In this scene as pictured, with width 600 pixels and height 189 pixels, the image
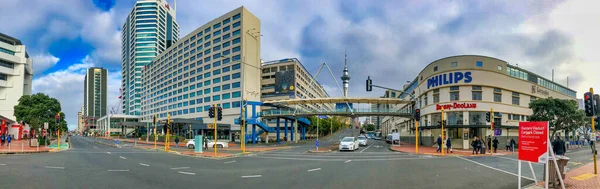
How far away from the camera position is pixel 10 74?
218ft

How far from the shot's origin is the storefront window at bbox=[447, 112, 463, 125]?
39.1 meters

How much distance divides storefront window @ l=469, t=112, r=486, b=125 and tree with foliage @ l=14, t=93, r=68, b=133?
2448 inches

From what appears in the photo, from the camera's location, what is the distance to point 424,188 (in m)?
10.9

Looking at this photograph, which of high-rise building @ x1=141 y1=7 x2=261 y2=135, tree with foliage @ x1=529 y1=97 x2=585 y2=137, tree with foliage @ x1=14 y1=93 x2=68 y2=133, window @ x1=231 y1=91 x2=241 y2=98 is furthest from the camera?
high-rise building @ x1=141 y1=7 x2=261 y2=135

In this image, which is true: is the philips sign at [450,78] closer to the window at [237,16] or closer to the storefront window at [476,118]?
the storefront window at [476,118]

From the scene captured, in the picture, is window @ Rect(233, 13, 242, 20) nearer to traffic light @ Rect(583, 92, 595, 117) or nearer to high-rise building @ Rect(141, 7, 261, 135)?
high-rise building @ Rect(141, 7, 261, 135)

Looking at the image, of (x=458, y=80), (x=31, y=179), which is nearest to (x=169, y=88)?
(x=458, y=80)

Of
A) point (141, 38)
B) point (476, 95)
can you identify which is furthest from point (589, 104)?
point (141, 38)

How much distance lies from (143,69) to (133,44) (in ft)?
58.1

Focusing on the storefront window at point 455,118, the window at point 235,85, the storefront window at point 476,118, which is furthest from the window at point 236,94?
the storefront window at point 476,118

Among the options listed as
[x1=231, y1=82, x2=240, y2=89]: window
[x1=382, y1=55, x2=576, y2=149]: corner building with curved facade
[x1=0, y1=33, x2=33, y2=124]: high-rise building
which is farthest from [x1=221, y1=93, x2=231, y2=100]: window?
[x1=382, y1=55, x2=576, y2=149]: corner building with curved facade

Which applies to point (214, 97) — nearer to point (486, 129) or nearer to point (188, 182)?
point (486, 129)

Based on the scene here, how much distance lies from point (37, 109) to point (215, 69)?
39.5m

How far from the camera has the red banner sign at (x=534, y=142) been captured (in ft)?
31.6
